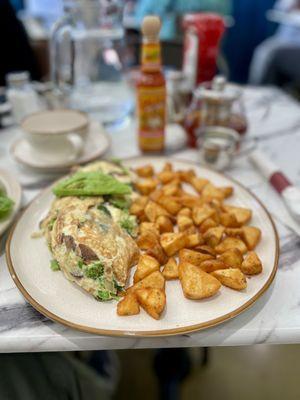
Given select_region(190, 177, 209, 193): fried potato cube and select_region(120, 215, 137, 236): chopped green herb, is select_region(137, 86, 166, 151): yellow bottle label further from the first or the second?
select_region(120, 215, 137, 236): chopped green herb

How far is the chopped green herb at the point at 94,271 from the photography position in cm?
58

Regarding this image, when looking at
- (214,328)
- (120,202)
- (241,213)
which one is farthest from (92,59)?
(214,328)

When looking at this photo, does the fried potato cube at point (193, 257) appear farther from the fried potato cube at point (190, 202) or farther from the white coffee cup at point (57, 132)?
the white coffee cup at point (57, 132)

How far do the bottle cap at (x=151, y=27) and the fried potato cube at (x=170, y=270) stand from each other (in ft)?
1.92

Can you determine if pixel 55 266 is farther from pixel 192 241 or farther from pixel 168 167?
pixel 168 167

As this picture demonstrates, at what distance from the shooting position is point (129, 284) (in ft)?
2.04

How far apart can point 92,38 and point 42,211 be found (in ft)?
2.34

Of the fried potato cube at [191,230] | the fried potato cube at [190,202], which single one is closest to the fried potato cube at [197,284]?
the fried potato cube at [191,230]

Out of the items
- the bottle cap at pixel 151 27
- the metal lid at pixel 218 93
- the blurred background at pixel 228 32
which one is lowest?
the blurred background at pixel 228 32

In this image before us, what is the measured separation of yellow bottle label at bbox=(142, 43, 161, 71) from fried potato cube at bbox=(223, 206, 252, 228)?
1.45ft

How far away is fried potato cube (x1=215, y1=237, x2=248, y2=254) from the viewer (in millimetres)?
674

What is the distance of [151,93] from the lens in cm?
100

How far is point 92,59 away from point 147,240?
0.83 metres

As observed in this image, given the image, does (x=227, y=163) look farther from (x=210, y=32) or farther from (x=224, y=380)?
(x=224, y=380)
